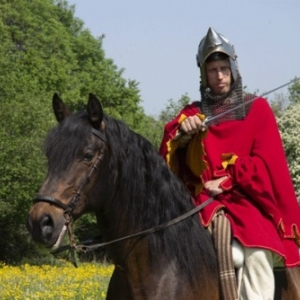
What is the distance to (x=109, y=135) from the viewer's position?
20.4 ft

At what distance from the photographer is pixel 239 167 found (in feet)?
22.2

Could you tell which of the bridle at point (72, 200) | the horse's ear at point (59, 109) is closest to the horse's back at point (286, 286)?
the bridle at point (72, 200)

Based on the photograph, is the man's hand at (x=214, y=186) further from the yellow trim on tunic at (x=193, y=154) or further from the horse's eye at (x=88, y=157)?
the horse's eye at (x=88, y=157)

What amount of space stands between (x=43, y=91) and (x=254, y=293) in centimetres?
4272

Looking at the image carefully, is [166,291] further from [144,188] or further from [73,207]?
[73,207]

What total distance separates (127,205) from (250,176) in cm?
101

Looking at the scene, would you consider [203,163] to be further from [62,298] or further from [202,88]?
[62,298]

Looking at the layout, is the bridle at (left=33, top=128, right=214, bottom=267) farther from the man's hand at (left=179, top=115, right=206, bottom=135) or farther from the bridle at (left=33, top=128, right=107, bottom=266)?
the man's hand at (left=179, top=115, right=206, bottom=135)

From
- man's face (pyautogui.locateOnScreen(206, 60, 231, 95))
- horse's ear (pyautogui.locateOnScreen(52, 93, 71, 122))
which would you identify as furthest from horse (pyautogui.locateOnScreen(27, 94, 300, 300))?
man's face (pyautogui.locateOnScreen(206, 60, 231, 95))

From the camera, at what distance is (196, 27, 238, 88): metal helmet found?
7.05m

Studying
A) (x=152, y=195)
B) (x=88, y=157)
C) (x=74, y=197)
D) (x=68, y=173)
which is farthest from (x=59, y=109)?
(x=152, y=195)

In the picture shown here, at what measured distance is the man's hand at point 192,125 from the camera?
6809 mm

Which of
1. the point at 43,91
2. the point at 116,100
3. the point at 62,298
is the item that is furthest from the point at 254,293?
the point at 116,100

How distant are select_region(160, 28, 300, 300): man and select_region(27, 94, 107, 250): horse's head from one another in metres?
0.98
